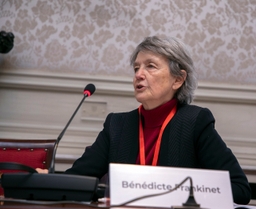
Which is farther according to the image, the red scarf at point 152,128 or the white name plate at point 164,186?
the red scarf at point 152,128

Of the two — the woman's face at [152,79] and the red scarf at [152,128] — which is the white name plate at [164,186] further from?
the woman's face at [152,79]

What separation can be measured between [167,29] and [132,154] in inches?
45.2

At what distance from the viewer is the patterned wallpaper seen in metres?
2.84

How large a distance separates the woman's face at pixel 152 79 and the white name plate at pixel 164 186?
81 cm

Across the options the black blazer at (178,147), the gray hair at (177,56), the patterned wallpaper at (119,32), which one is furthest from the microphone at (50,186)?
the patterned wallpaper at (119,32)

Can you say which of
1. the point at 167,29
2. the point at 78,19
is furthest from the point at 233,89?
the point at 78,19

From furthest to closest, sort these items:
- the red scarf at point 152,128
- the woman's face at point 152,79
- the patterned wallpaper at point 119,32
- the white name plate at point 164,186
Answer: the patterned wallpaper at point 119,32
the woman's face at point 152,79
the red scarf at point 152,128
the white name plate at point 164,186

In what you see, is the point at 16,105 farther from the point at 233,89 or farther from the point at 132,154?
the point at 233,89

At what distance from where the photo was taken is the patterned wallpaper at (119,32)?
284cm

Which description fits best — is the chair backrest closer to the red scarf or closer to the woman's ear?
the red scarf

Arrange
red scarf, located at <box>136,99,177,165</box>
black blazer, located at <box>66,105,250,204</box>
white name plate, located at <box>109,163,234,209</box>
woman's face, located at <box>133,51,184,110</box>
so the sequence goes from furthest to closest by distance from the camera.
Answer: woman's face, located at <box>133,51,184,110</box> → red scarf, located at <box>136,99,177,165</box> → black blazer, located at <box>66,105,250,204</box> → white name plate, located at <box>109,163,234,209</box>

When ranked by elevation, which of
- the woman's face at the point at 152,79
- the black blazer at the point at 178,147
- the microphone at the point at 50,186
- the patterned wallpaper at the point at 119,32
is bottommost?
the microphone at the point at 50,186

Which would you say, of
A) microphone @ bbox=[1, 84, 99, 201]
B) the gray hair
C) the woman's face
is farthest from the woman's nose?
microphone @ bbox=[1, 84, 99, 201]

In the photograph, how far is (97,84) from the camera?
2.81 meters
